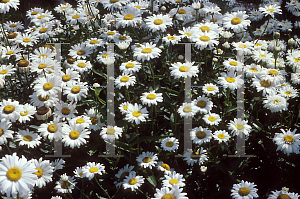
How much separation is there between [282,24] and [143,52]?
4.01 meters

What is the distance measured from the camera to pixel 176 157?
3.60m

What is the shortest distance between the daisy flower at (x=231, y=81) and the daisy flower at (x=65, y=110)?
1829 mm

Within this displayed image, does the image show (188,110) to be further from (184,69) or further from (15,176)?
(15,176)

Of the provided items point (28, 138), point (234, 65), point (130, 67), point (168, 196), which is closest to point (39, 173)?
point (28, 138)

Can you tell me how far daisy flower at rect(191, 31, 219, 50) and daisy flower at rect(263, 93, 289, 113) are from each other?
95 centimetres

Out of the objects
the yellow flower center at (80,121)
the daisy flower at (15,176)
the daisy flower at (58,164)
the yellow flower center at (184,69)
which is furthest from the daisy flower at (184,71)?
the daisy flower at (15,176)

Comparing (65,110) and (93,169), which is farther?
(65,110)

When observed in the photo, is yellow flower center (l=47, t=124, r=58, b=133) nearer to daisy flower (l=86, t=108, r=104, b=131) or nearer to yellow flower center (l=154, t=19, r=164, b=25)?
daisy flower (l=86, t=108, r=104, b=131)

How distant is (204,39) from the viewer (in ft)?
12.1

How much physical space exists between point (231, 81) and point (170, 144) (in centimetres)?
107

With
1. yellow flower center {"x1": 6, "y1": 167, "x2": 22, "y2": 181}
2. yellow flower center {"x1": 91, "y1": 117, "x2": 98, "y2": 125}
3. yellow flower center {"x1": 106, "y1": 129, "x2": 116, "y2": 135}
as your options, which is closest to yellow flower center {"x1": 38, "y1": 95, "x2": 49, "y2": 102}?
yellow flower center {"x1": 91, "y1": 117, "x2": 98, "y2": 125}

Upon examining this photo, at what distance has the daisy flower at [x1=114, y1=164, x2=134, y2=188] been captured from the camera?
335cm

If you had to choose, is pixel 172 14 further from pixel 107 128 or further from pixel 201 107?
pixel 107 128

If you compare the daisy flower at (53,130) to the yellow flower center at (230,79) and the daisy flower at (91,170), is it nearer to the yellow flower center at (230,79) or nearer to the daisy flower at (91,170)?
the daisy flower at (91,170)
